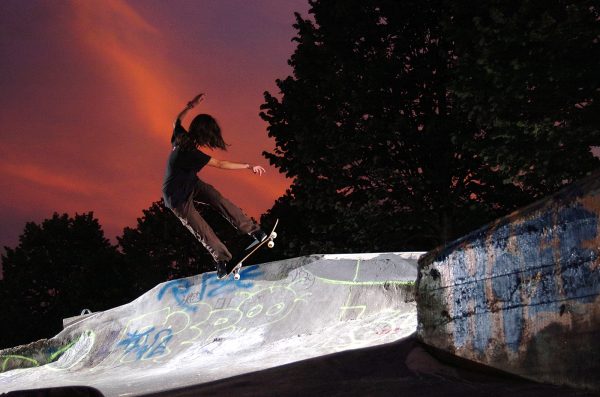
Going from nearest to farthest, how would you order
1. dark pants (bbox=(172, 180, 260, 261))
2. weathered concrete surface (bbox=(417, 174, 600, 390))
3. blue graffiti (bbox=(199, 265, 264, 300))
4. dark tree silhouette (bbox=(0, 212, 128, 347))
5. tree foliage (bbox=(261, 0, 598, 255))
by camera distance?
weathered concrete surface (bbox=(417, 174, 600, 390)) < dark pants (bbox=(172, 180, 260, 261)) < blue graffiti (bbox=(199, 265, 264, 300)) < tree foliage (bbox=(261, 0, 598, 255)) < dark tree silhouette (bbox=(0, 212, 128, 347))

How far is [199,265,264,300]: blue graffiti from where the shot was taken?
1019cm

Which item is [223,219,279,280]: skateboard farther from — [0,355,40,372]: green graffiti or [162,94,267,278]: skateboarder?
[0,355,40,372]: green graffiti

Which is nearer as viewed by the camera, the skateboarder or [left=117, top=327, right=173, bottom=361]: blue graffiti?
the skateboarder

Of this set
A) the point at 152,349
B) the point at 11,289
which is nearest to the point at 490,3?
the point at 152,349

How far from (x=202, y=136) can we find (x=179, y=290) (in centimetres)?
425

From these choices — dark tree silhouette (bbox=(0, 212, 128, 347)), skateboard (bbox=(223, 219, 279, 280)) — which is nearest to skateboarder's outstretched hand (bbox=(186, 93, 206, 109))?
skateboard (bbox=(223, 219, 279, 280))

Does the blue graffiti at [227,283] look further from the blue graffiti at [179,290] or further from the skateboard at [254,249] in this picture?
the skateboard at [254,249]

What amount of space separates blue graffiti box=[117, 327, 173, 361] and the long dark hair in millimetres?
3606

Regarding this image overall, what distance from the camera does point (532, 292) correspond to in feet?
13.6

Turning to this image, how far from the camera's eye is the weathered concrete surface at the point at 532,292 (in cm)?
371

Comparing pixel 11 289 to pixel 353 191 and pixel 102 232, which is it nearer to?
pixel 102 232

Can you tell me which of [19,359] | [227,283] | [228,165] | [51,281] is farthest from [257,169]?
[51,281]

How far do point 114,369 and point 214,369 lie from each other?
11.3 ft

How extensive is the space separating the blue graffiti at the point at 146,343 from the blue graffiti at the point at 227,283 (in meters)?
0.94
